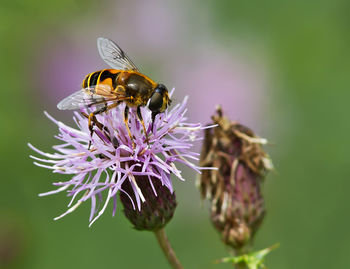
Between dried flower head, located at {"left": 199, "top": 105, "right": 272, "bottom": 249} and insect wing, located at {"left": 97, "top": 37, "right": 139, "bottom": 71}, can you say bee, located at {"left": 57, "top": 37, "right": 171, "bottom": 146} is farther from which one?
dried flower head, located at {"left": 199, "top": 105, "right": 272, "bottom": 249}

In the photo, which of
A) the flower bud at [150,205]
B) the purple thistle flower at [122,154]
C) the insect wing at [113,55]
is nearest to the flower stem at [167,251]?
the flower bud at [150,205]

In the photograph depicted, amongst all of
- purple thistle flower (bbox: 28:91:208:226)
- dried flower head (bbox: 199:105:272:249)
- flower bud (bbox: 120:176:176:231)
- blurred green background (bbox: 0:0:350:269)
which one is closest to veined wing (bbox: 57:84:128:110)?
purple thistle flower (bbox: 28:91:208:226)

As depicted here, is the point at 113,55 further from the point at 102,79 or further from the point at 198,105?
the point at 198,105

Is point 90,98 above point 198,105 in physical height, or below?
below

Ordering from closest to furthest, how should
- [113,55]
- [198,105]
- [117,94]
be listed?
[117,94] < [113,55] < [198,105]

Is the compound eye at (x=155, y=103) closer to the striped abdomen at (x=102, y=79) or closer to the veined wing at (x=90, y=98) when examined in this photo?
the veined wing at (x=90, y=98)

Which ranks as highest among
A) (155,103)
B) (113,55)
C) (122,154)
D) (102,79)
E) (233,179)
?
(113,55)

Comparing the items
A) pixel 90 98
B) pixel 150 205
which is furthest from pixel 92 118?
pixel 150 205
